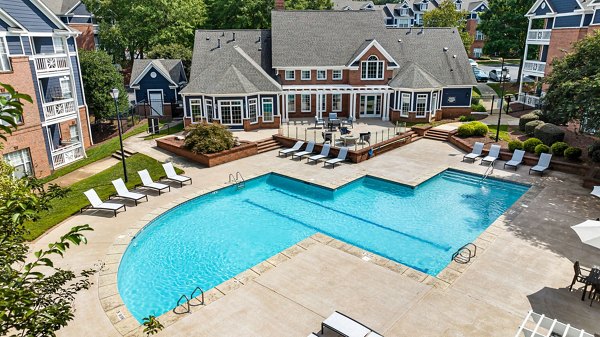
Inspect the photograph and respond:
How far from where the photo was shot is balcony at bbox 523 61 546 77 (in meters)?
39.3

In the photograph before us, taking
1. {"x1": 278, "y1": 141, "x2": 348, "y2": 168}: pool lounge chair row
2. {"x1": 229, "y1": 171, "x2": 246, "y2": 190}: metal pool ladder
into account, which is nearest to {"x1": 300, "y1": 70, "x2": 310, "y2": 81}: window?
{"x1": 278, "y1": 141, "x2": 348, "y2": 168}: pool lounge chair row

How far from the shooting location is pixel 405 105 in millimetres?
35906

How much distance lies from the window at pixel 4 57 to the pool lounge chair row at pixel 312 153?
16732 millimetres

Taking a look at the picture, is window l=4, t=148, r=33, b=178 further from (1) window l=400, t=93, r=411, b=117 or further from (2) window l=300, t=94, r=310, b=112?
(1) window l=400, t=93, r=411, b=117

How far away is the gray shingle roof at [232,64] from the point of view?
108ft

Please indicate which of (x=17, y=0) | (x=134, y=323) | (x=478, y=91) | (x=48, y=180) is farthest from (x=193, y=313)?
(x=478, y=91)

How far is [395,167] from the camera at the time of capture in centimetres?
2573

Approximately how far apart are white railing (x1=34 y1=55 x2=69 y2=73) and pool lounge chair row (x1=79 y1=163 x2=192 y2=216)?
10.4 m

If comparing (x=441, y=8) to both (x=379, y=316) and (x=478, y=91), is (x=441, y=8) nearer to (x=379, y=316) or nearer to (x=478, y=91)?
(x=478, y=91)

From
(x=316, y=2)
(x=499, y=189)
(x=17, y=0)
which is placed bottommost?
(x=499, y=189)

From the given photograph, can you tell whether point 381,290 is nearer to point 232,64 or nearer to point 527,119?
point 527,119

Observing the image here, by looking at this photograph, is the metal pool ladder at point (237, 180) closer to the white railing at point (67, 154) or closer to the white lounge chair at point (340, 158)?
the white lounge chair at point (340, 158)

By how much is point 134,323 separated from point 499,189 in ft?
64.4

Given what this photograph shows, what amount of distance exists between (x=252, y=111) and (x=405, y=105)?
44.6ft
